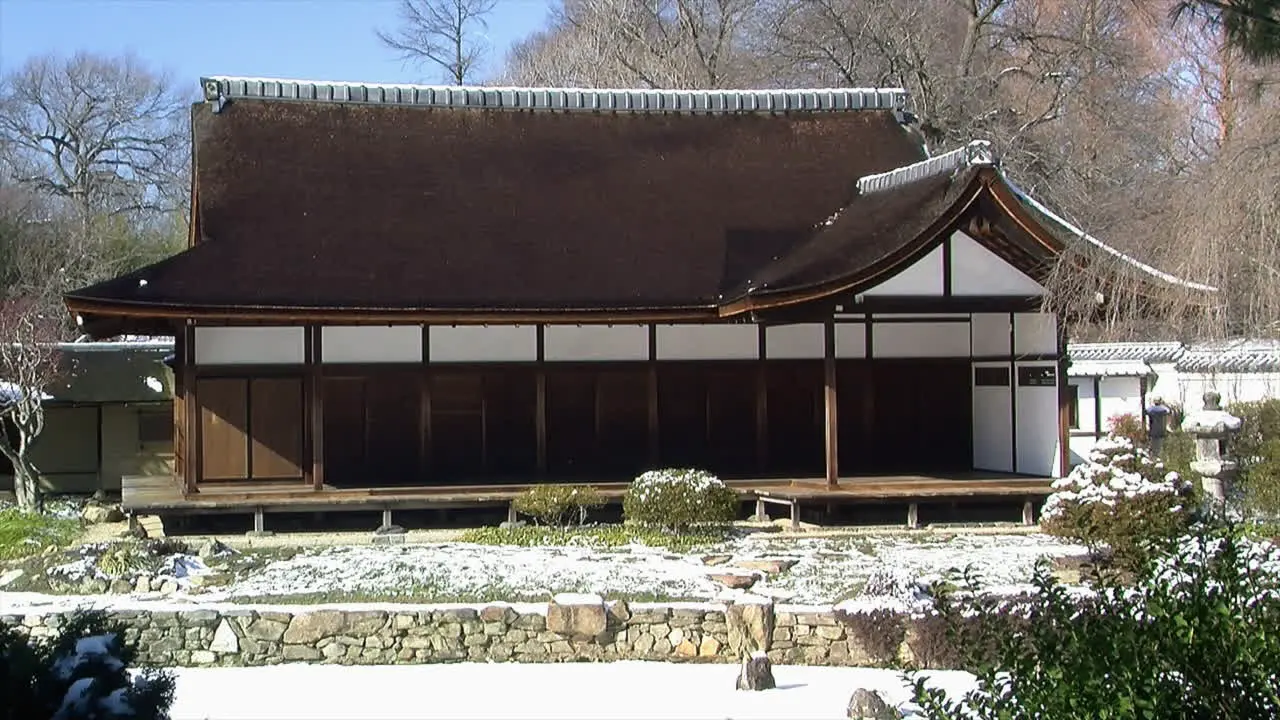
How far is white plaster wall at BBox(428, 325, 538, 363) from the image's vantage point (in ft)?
58.2

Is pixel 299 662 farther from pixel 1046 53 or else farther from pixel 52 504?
pixel 1046 53

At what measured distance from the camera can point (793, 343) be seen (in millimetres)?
18500

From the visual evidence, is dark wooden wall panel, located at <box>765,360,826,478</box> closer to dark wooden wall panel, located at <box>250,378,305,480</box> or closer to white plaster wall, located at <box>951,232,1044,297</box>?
white plaster wall, located at <box>951,232,1044,297</box>

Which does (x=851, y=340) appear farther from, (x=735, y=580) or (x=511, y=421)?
(x=735, y=580)

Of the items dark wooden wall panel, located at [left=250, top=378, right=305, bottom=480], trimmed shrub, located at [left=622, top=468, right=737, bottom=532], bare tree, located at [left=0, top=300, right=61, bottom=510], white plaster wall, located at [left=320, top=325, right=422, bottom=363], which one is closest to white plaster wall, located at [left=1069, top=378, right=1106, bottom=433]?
trimmed shrub, located at [left=622, top=468, right=737, bottom=532]

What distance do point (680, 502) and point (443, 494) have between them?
10.4 feet

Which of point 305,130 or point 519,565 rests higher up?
point 305,130

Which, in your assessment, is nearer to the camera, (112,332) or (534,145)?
(112,332)

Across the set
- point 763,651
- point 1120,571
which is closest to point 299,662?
point 763,651

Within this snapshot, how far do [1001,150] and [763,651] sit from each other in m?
24.2

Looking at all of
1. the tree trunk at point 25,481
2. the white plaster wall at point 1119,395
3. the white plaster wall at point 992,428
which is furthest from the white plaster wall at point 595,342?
the white plaster wall at point 1119,395

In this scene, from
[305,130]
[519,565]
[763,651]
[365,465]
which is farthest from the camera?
[305,130]

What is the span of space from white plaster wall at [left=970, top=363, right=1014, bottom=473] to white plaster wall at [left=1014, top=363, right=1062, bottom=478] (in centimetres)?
19

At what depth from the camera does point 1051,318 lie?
680 inches
